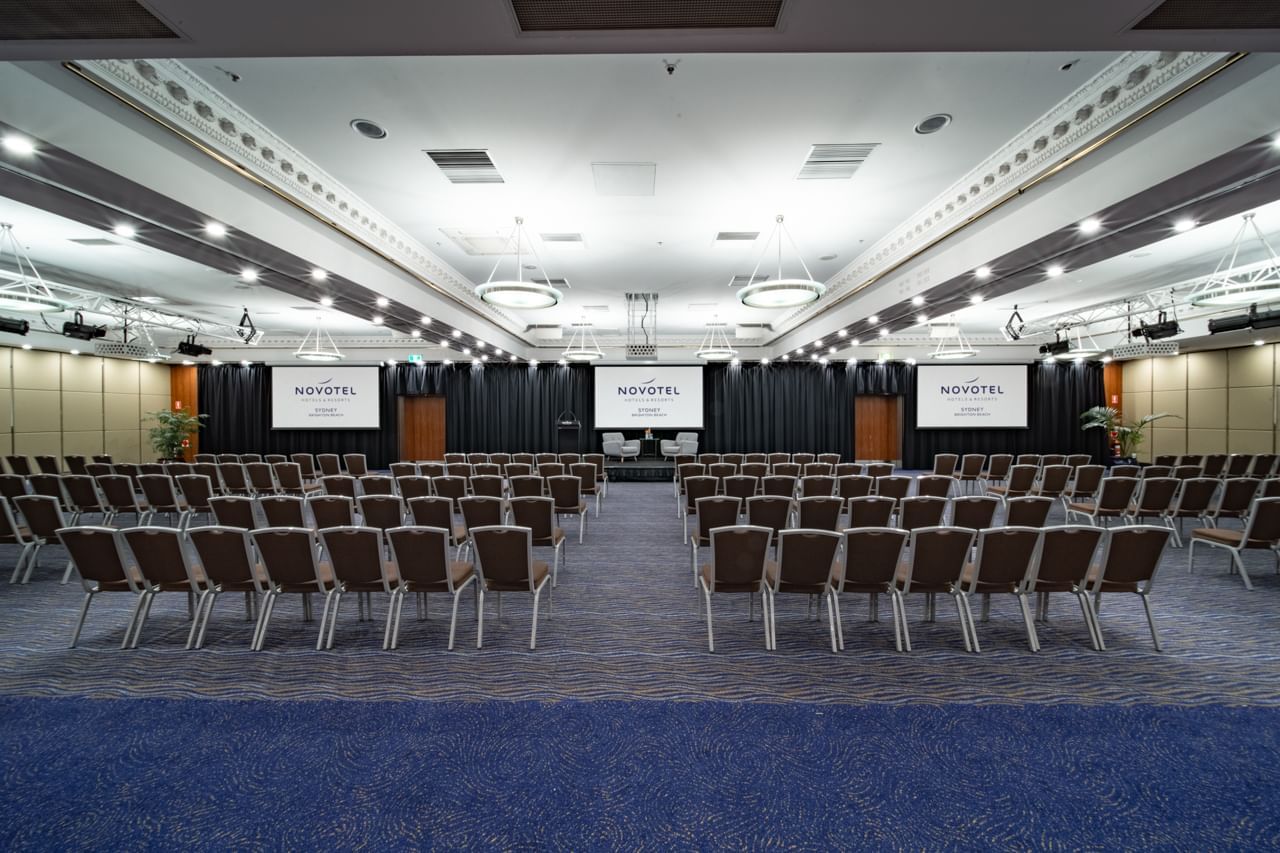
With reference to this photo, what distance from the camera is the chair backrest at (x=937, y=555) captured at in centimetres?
390

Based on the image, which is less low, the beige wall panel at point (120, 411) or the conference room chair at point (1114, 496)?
the beige wall panel at point (120, 411)

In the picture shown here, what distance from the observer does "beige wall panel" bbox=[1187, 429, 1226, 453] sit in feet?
44.6

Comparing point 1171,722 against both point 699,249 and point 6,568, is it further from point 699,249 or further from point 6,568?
point 6,568

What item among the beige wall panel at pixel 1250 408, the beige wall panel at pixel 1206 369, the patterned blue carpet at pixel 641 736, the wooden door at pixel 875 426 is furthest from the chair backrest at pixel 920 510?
the beige wall panel at pixel 1206 369

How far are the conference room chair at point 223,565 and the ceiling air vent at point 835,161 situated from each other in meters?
5.90

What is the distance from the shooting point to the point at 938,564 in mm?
3990

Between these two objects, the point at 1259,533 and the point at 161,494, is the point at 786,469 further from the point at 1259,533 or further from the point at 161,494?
the point at 161,494

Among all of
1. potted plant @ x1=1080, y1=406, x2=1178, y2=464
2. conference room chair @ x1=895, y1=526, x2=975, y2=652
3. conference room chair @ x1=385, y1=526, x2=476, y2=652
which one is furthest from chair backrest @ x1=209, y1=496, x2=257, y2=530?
potted plant @ x1=1080, y1=406, x2=1178, y2=464

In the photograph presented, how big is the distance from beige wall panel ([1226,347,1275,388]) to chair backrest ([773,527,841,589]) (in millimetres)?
15954

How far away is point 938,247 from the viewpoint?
6.71 m

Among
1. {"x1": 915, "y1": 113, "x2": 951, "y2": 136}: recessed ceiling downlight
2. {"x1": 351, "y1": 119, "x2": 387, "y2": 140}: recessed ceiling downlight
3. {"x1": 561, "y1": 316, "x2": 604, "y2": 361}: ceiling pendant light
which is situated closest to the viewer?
{"x1": 915, "y1": 113, "x2": 951, "y2": 136}: recessed ceiling downlight

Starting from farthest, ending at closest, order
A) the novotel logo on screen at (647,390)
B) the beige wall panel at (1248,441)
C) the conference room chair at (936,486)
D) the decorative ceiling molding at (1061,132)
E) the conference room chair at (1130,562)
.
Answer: the novotel logo on screen at (647,390)
the beige wall panel at (1248,441)
the conference room chair at (936,486)
the conference room chair at (1130,562)
the decorative ceiling molding at (1061,132)

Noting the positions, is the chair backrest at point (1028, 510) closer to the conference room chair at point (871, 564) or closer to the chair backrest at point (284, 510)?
the conference room chair at point (871, 564)

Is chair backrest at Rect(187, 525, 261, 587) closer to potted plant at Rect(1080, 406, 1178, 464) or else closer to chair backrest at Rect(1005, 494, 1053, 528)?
chair backrest at Rect(1005, 494, 1053, 528)
